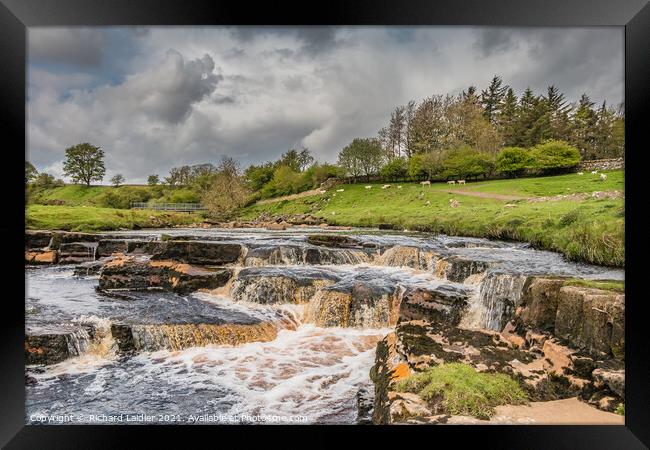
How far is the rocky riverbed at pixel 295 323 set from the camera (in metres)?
2.62

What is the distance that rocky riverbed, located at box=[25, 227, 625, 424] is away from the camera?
262 cm

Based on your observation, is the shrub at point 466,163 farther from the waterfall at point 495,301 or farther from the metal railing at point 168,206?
the metal railing at point 168,206

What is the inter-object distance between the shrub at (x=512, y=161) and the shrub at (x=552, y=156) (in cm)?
8

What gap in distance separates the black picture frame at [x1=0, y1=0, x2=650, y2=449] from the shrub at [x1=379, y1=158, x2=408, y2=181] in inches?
56.5

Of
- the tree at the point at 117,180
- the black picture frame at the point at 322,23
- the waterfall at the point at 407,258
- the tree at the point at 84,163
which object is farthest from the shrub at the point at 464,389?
the tree at the point at 84,163

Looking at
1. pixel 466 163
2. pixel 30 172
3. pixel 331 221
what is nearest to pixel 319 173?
pixel 331 221

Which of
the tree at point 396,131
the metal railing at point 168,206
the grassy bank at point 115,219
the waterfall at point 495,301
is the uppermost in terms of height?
the tree at point 396,131

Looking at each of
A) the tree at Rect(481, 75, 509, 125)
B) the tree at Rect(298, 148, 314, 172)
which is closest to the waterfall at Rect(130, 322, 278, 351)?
the tree at Rect(298, 148, 314, 172)

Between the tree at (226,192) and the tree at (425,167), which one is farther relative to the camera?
the tree at (425,167)

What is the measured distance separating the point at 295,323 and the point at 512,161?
3305 millimetres

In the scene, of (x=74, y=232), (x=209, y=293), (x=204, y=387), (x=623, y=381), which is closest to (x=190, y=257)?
(x=209, y=293)

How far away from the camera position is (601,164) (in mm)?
2951

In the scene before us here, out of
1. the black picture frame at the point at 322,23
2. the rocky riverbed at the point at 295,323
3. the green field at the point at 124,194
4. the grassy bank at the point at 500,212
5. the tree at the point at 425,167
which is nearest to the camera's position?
the black picture frame at the point at 322,23

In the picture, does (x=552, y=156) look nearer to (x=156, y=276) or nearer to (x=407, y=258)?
(x=407, y=258)
